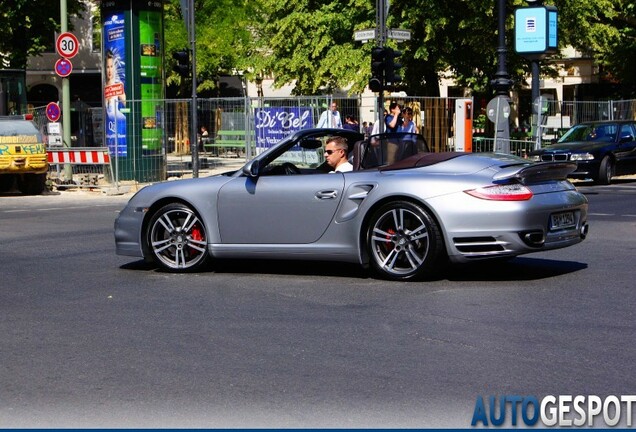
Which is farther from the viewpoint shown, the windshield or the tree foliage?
the tree foliage

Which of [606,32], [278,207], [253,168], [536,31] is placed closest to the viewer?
[278,207]

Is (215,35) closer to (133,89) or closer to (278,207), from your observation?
(133,89)

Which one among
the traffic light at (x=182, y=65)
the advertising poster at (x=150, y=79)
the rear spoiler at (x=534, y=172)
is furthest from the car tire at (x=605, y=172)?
the rear spoiler at (x=534, y=172)

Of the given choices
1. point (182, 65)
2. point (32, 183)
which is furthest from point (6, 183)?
point (182, 65)

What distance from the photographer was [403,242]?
31.9ft

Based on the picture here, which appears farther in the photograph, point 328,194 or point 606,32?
point 606,32

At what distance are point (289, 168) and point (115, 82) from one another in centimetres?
1834

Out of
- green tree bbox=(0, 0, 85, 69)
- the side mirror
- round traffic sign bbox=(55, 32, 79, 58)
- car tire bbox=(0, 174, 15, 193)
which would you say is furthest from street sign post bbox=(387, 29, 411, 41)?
green tree bbox=(0, 0, 85, 69)

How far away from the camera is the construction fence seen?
27781 mm

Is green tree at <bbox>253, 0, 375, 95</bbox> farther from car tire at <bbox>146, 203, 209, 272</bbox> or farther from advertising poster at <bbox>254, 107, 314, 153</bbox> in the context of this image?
car tire at <bbox>146, 203, 209, 272</bbox>

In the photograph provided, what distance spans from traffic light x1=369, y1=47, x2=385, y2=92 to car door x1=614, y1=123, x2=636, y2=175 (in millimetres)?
6553

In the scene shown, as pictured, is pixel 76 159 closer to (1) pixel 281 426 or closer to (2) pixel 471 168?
(2) pixel 471 168

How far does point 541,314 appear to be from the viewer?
8.06 meters

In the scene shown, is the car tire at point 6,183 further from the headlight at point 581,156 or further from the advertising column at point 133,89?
the headlight at point 581,156
